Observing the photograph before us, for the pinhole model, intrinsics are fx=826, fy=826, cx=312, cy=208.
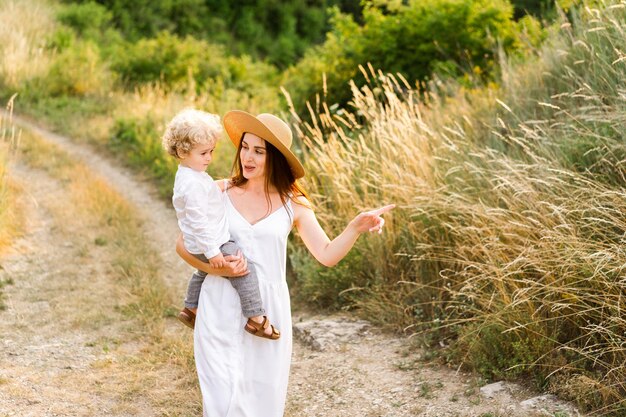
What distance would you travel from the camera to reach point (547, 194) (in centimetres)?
491

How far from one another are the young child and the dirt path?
132 centimetres

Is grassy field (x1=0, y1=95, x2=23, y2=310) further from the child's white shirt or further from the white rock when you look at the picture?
the white rock

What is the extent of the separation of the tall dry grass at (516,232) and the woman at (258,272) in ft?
4.39

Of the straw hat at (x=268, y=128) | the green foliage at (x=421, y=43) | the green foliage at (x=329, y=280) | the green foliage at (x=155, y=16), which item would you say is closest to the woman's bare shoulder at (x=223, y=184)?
the straw hat at (x=268, y=128)

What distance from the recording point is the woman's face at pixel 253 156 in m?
3.69

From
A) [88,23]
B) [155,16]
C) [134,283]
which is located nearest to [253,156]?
[134,283]

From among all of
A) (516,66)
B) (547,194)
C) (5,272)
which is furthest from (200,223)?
(516,66)

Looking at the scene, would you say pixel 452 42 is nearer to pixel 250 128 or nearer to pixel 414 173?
pixel 414 173

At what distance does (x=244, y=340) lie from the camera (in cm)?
366

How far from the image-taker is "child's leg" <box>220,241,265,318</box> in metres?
3.55

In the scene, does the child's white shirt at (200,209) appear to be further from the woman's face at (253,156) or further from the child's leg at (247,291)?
the woman's face at (253,156)

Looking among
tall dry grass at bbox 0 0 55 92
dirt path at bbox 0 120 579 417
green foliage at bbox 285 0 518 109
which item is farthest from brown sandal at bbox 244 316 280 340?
tall dry grass at bbox 0 0 55 92

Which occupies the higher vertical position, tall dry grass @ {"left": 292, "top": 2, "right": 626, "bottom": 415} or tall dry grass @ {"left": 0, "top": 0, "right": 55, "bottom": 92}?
tall dry grass @ {"left": 0, "top": 0, "right": 55, "bottom": 92}

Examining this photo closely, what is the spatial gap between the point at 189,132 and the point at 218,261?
0.55 metres
